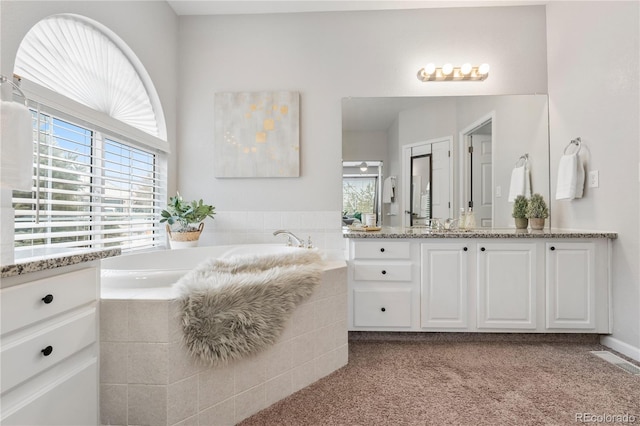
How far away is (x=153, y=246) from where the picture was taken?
278cm

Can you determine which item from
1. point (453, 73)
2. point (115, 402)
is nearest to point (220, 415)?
point (115, 402)

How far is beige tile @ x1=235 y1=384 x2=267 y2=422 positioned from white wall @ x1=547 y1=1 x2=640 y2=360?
2.33 m

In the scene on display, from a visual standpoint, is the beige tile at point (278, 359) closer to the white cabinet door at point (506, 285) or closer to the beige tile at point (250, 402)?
the beige tile at point (250, 402)

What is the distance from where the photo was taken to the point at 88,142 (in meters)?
2.10

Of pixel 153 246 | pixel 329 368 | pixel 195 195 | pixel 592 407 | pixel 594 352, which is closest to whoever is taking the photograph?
pixel 592 407

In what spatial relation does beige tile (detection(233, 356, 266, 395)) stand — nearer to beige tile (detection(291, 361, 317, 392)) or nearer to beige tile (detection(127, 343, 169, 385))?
beige tile (detection(291, 361, 317, 392))

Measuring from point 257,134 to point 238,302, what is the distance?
1.89 metres

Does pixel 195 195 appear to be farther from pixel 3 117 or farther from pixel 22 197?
pixel 3 117

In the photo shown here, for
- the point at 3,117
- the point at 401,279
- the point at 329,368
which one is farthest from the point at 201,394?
the point at 401,279

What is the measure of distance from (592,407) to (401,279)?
3.84 feet

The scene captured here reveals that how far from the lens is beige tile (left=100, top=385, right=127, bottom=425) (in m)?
1.26

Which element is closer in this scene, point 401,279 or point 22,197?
point 22,197

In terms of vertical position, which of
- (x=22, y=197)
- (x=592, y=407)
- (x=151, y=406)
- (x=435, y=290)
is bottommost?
(x=592, y=407)

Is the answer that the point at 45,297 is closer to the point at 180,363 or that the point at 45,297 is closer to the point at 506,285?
the point at 180,363
